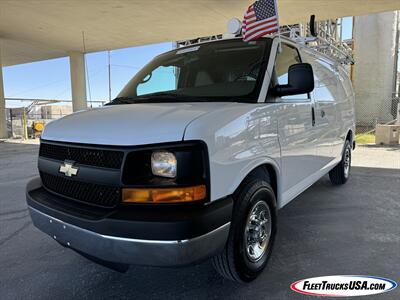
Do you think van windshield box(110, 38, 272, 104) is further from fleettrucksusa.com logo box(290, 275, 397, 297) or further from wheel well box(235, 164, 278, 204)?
fleettrucksusa.com logo box(290, 275, 397, 297)

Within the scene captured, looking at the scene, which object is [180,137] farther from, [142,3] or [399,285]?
[142,3]

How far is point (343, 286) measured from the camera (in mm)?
2537

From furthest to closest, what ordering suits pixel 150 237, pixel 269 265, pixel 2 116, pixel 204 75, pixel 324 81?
pixel 2 116 → pixel 324 81 → pixel 204 75 → pixel 269 265 → pixel 150 237

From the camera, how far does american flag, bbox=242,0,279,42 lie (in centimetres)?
338

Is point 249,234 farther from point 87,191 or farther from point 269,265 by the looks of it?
point 87,191

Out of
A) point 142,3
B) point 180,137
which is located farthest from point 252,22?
point 142,3

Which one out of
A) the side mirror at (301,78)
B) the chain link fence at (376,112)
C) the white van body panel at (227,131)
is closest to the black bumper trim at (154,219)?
the white van body panel at (227,131)

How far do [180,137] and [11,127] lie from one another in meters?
17.0

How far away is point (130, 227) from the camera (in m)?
1.87

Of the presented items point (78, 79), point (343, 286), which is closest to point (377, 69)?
point (78, 79)

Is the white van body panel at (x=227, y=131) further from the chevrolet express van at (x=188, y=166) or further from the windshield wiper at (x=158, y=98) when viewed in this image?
the windshield wiper at (x=158, y=98)

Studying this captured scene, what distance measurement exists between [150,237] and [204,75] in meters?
1.85

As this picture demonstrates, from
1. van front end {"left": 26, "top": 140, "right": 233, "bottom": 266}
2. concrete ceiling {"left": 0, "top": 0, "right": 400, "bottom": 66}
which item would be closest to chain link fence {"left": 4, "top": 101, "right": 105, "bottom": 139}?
concrete ceiling {"left": 0, "top": 0, "right": 400, "bottom": 66}

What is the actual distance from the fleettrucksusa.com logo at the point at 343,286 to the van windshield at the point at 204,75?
1.50 metres
